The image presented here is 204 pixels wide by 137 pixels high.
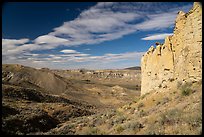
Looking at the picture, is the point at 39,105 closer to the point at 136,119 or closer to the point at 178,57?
the point at 136,119

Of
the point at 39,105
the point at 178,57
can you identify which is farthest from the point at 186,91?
the point at 39,105

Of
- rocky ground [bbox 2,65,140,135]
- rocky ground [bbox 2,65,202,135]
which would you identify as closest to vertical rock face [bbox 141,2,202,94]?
rocky ground [bbox 2,65,202,135]

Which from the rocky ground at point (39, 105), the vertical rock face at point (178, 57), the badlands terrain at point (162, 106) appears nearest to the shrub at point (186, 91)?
the badlands terrain at point (162, 106)

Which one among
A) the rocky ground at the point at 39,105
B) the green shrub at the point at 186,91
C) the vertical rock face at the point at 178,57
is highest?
the vertical rock face at the point at 178,57

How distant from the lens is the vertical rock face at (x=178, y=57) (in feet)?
39.6

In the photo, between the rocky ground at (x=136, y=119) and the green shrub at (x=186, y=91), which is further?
the green shrub at (x=186, y=91)

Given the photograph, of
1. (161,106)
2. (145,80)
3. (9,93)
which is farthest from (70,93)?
(161,106)

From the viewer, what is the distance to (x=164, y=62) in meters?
16.7

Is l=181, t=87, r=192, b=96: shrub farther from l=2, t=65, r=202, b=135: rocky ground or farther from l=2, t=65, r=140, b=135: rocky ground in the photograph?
l=2, t=65, r=140, b=135: rocky ground

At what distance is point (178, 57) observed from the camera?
14.5m

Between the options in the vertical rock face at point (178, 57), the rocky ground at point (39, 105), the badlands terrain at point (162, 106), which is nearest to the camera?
the badlands terrain at point (162, 106)

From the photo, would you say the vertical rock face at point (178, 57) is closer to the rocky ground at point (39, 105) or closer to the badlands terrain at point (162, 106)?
the badlands terrain at point (162, 106)

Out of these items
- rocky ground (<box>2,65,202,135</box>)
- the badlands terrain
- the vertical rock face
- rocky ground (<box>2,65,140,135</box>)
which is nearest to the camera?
rocky ground (<box>2,65,202,135</box>)

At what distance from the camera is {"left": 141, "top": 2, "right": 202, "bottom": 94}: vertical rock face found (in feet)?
39.6
